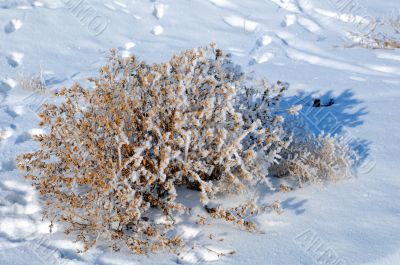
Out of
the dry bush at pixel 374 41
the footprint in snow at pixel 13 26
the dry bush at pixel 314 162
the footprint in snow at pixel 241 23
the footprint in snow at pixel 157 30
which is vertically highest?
the dry bush at pixel 374 41

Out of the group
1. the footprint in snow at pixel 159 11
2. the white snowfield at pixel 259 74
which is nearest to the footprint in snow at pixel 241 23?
the white snowfield at pixel 259 74

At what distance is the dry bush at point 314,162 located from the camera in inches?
134

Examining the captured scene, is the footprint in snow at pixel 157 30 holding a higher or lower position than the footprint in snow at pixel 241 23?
lower

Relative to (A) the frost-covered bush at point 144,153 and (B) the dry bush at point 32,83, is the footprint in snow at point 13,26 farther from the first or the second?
(A) the frost-covered bush at point 144,153

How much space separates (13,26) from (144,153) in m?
3.48

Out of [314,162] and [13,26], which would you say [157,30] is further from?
[314,162]

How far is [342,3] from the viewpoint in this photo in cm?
765

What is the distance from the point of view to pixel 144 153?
9.94ft

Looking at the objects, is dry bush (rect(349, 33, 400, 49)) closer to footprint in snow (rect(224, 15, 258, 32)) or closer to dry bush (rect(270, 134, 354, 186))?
footprint in snow (rect(224, 15, 258, 32))

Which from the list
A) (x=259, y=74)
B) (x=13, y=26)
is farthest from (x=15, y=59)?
(x=259, y=74)

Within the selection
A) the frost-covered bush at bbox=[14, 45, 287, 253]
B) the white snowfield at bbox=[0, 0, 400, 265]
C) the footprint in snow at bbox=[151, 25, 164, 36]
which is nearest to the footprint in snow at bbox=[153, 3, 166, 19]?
the white snowfield at bbox=[0, 0, 400, 265]

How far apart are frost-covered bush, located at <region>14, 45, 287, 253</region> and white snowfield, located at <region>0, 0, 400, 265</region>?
0.43ft

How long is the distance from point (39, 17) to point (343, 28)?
3.81 metres

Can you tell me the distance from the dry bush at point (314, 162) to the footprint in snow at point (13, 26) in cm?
352
